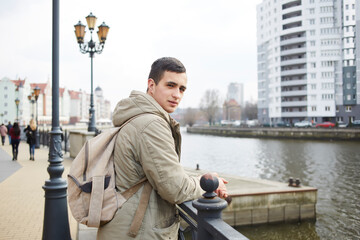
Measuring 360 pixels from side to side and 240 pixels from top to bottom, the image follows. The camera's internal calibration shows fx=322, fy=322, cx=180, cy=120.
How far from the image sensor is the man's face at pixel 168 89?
2.13m

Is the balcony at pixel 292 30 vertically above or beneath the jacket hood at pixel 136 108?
above

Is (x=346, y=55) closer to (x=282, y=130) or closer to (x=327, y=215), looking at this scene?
(x=282, y=130)

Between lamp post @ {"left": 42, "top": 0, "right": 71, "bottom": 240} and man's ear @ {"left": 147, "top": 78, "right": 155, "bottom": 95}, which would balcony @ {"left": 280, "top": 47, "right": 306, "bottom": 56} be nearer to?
lamp post @ {"left": 42, "top": 0, "right": 71, "bottom": 240}

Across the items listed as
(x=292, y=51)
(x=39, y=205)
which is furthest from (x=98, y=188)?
(x=292, y=51)

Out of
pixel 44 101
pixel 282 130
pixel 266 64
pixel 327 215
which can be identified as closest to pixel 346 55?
pixel 266 64

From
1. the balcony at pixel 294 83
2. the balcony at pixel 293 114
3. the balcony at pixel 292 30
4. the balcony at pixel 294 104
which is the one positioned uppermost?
the balcony at pixel 292 30

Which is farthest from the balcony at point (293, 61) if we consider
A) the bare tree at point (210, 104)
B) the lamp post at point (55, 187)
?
the lamp post at point (55, 187)

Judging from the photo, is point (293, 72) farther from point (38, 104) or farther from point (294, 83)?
point (38, 104)

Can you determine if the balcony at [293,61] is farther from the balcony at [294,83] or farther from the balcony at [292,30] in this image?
the balcony at [292,30]

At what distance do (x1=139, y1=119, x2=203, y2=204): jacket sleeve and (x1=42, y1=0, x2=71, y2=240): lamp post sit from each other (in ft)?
10.4

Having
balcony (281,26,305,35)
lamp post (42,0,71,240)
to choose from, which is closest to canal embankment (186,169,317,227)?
lamp post (42,0,71,240)

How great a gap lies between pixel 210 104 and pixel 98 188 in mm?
102350

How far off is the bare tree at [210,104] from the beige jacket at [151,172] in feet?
330

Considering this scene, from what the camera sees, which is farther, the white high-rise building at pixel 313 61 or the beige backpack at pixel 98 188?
the white high-rise building at pixel 313 61
